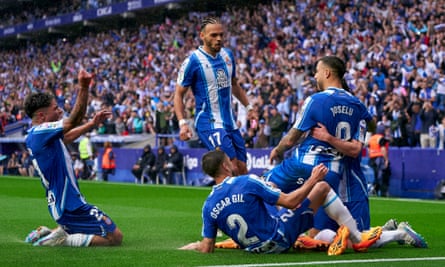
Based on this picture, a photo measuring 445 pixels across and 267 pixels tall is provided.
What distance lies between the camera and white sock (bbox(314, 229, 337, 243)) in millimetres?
8008

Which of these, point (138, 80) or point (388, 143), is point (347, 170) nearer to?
point (388, 143)

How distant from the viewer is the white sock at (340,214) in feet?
24.9

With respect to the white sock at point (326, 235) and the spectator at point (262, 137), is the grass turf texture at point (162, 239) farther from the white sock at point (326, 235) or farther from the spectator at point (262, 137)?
the spectator at point (262, 137)

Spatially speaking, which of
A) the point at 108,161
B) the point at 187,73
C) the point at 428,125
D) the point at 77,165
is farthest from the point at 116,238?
the point at 77,165

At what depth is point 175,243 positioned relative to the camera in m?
8.88

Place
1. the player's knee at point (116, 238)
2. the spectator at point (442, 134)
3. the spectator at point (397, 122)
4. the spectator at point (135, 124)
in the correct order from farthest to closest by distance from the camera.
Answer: the spectator at point (135, 124), the spectator at point (397, 122), the spectator at point (442, 134), the player's knee at point (116, 238)

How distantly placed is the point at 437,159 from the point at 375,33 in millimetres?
8115

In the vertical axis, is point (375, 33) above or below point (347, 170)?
above

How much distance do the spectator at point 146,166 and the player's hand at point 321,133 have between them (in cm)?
2037

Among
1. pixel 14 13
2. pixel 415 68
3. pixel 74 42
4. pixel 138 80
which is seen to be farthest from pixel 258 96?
pixel 14 13

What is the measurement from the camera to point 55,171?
27.3ft

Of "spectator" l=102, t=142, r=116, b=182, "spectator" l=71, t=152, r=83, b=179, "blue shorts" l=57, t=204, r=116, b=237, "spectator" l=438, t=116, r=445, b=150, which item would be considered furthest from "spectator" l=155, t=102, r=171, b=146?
"blue shorts" l=57, t=204, r=116, b=237

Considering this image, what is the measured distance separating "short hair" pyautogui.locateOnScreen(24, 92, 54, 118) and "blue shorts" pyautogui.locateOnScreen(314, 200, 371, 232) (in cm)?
304

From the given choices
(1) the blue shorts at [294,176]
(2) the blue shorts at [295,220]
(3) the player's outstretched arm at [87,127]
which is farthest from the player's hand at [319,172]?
(3) the player's outstretched arm at [87,127]
